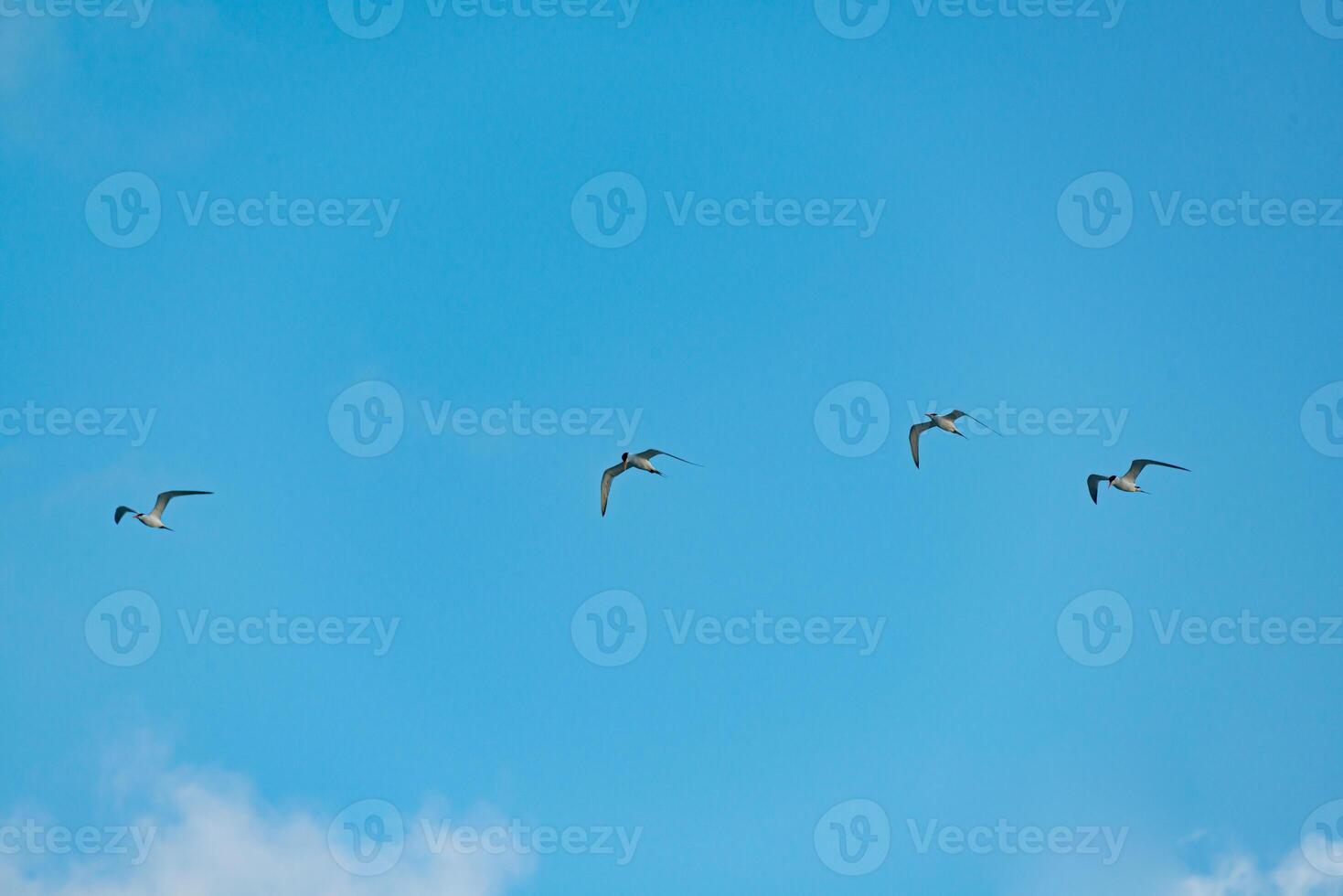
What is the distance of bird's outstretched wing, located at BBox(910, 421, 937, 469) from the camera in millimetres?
63688

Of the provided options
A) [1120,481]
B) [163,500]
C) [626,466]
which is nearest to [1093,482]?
[1120,481]

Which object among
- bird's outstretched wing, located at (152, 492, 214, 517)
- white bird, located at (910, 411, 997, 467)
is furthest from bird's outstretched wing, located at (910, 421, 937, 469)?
bird's outstretched wing, located at (152, 492, 214, 517)

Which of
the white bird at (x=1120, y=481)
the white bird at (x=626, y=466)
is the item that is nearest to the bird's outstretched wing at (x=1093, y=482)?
the white bird at (x=1120, y=481)

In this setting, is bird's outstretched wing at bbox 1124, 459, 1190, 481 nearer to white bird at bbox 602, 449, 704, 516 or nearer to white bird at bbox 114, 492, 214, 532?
white bird at bbox 602, 449, 704, 516

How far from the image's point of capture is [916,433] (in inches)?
2522

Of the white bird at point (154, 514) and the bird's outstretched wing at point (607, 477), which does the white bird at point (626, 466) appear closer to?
the bird's outstretched wing at point (607, 477)

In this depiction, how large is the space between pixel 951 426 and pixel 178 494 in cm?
3035

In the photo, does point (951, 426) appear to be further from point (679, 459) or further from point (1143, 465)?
point (679, 459)

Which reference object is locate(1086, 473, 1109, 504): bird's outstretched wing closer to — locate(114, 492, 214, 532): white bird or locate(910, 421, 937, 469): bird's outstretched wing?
locate(910, 421, 937, 469): bird's outstretched wing

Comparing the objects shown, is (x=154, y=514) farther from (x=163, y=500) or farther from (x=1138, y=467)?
(x=1138, y=467)

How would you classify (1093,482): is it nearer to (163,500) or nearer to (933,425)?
(933,425)

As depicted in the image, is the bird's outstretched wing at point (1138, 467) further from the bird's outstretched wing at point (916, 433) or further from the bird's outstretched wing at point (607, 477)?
the bird's outstretched wing at point (607, 477)

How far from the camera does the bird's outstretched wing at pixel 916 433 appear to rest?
63688 millimetres

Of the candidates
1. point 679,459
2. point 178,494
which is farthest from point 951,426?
point 178,494
